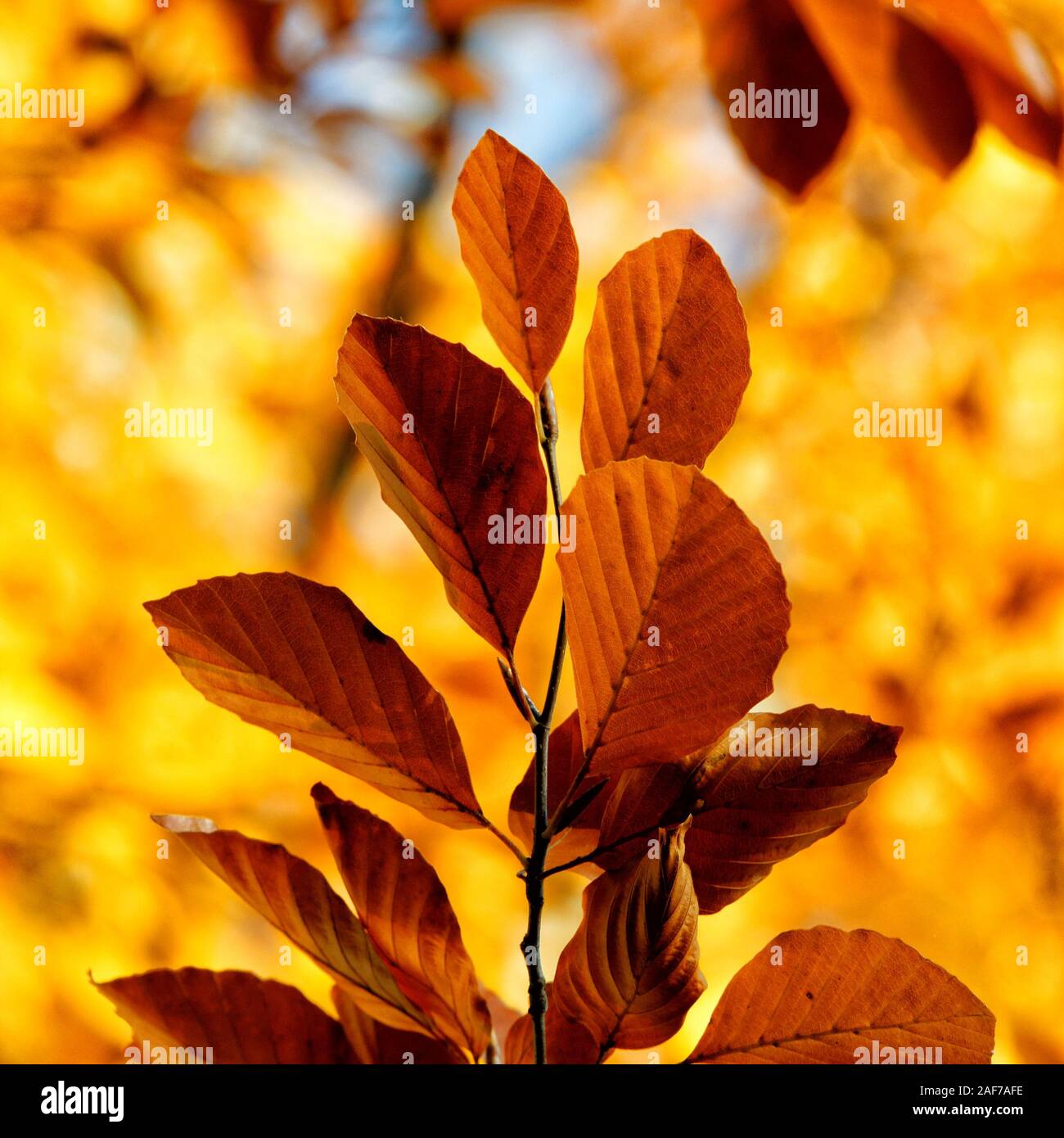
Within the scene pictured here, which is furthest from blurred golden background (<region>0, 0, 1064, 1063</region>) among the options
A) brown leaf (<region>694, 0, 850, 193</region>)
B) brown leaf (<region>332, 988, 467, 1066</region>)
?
brown leaf (<region>332, 988, 467, 1066</region>)

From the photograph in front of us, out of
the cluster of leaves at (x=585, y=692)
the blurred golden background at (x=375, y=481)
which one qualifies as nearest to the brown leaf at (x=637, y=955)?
the cluster of leaves at (x=585, y=692)

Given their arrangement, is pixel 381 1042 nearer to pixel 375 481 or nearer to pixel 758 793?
pixel 758 793

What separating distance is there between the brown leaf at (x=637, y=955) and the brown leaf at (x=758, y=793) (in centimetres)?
1

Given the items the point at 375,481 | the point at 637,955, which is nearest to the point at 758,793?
the point at 637,955

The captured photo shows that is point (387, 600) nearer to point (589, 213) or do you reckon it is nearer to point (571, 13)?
point (589, 213)

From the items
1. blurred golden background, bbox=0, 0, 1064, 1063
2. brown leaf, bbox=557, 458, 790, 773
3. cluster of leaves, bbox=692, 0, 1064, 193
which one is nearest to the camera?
brown leaf, bbox=557, 458, 790, 773

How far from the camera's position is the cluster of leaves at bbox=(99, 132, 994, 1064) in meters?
0.14

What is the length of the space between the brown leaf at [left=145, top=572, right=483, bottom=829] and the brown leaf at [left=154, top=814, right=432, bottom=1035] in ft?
0.09

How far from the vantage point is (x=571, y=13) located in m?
0.80

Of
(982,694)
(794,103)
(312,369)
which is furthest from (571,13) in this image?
(982,694)

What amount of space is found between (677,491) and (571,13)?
2.71 ft

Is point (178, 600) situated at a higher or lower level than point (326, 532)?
lower

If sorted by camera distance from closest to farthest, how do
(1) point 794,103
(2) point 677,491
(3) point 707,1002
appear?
1. (2) point 677,491
2. (1) point 794,103
3. (3) point 707,1002

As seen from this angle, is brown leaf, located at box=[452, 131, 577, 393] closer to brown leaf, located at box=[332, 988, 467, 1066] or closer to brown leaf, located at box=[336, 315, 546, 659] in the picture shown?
brown leaf, located at box=[336, 315, 546, 659]
